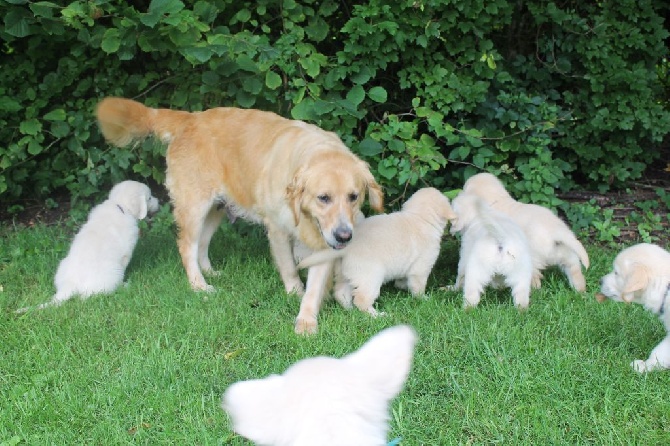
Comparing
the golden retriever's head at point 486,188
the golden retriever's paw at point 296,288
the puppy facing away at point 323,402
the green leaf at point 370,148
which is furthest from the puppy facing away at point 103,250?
the puppy facing away at point 323,402

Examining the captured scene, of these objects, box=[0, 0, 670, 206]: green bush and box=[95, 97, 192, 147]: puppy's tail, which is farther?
box=[0, 0, 670, 206]: green bush

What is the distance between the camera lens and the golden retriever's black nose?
460cm

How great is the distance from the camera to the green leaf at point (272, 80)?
239 inches

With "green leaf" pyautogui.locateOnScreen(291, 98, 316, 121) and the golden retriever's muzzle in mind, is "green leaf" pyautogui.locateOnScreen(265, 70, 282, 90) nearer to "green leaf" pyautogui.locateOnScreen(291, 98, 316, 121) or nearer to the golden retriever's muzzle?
"green leaf" pyautogui.locateOnScreen(291, 98, 316, 121)

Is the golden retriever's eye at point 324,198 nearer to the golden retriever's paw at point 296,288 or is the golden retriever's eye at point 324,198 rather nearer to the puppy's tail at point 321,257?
the puppy's tail at point 321,257

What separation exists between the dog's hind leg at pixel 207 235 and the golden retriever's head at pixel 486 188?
216 centimetres

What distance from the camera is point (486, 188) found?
227 inches

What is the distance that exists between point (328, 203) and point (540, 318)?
1.58 meters

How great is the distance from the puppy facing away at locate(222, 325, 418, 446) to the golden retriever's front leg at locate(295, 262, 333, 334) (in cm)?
273

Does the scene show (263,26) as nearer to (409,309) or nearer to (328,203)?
(328,203)

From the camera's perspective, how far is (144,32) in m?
6.11

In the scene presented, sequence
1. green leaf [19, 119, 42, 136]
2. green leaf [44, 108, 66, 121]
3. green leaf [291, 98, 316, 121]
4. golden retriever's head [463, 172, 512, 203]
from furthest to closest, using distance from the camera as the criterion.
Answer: green leaf [44, 108, 66, 121] → green leaf [19, 119, 42, 136] → green leaf [291, 98, 316, 121] → golden retriever's head [463, 172, 512, 203]

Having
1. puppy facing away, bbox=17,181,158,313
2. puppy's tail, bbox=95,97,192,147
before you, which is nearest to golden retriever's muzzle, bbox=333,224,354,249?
puppy facing away, bbox=17,181,158,313

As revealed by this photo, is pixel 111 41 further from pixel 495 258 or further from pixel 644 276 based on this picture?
pixel 644 276
